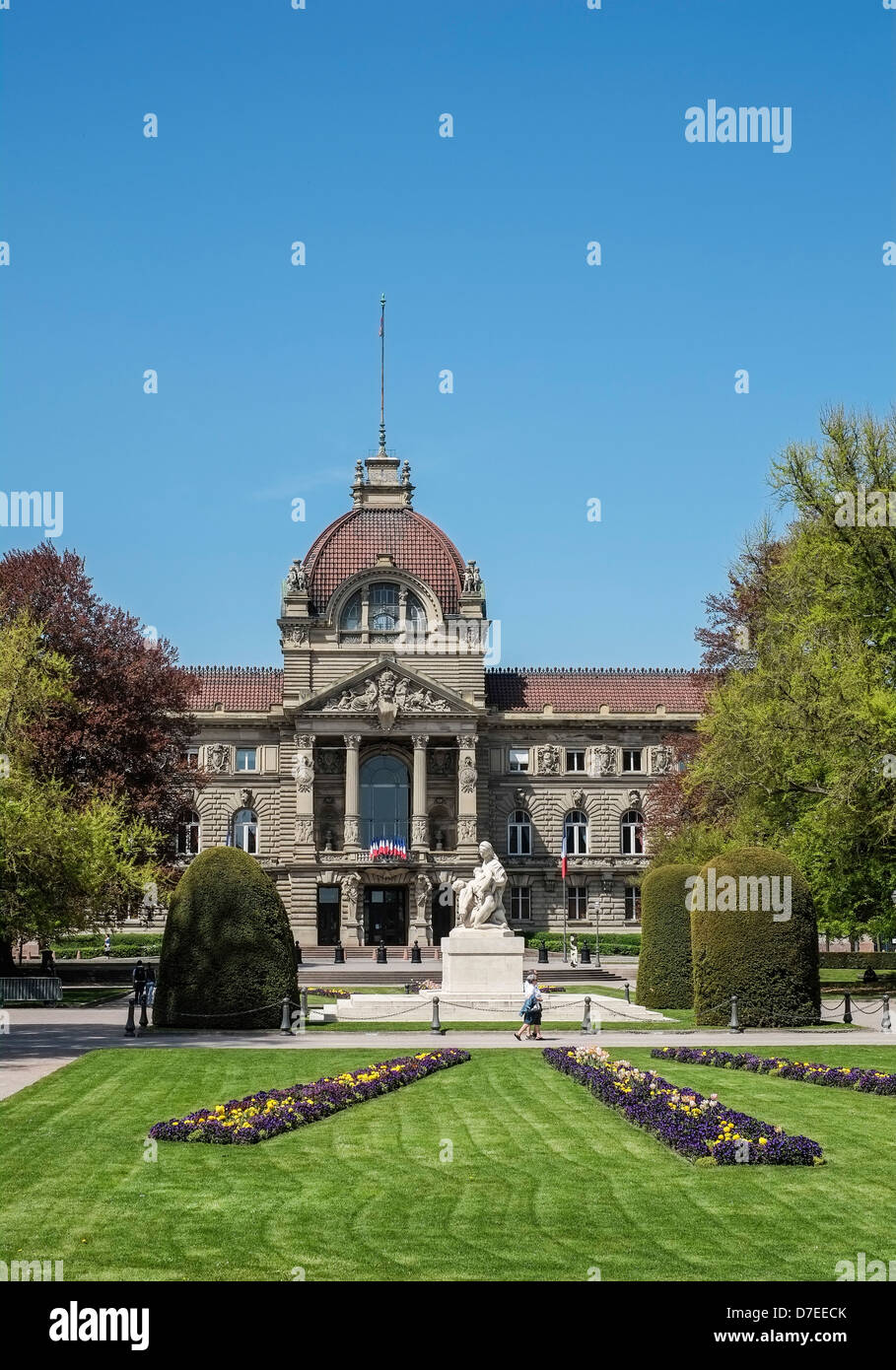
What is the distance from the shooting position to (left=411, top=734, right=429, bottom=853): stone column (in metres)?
81.9

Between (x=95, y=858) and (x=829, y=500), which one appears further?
(x=829, y=500)

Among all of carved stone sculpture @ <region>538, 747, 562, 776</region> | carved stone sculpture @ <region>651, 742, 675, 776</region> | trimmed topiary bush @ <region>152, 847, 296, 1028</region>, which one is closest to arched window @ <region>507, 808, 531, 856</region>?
carved stone sculpture @ <region>538, 747, 562, 776</region>

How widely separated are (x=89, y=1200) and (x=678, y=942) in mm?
30575

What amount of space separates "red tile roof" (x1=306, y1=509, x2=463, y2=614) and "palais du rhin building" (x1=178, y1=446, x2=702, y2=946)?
0.10 meters

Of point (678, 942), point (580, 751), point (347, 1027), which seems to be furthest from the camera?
point (580, 751)

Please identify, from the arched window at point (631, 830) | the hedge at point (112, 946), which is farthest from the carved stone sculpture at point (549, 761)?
the hedge at point (112, 946)

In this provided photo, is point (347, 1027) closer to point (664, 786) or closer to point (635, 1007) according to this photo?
point (635, 1007)

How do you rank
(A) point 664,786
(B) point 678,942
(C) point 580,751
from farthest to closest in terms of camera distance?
(C) point 580,751
(A) point 664,786
(B) point 678,942

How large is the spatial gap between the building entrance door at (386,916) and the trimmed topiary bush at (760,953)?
45141mm

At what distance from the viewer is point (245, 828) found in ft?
286

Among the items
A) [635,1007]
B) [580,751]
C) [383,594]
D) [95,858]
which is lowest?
[635,1007]

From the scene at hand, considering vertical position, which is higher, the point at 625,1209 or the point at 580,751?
the point at 580,751

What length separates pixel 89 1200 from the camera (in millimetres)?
16531
